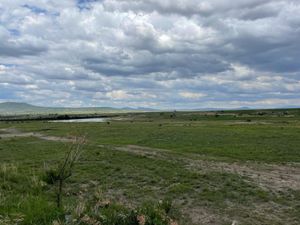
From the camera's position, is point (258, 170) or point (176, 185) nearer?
point (176, 185)

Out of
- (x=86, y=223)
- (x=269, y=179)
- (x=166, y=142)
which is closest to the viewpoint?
(x=86, y=223)

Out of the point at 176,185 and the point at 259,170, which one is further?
the point at 259,170

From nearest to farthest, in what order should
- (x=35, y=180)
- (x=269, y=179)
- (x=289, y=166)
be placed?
(x=35, y=180) → (x=269, y=179) → (x=289, y=166)

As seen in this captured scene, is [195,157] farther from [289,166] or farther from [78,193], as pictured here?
[78,193]

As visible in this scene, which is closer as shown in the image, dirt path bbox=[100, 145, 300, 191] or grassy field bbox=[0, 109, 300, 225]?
grassy field bbox=[0, 109, 300, 225]

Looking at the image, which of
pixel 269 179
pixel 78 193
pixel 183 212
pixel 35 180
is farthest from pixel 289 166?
pixel 35 180

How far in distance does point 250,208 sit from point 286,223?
177cm

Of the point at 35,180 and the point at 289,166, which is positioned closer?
the point at 35,180

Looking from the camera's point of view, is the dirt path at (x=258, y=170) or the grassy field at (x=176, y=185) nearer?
the grassy field at (x=176, y=185)

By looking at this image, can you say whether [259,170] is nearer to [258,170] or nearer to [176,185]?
[258,170]

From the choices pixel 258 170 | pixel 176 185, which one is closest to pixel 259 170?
pixel 258 170

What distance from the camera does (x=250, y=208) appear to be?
43.6ft

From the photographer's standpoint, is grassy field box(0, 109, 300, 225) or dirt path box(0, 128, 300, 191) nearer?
grassy field box(0, 109, 300, 225)

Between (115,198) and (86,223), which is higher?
(86,223)
